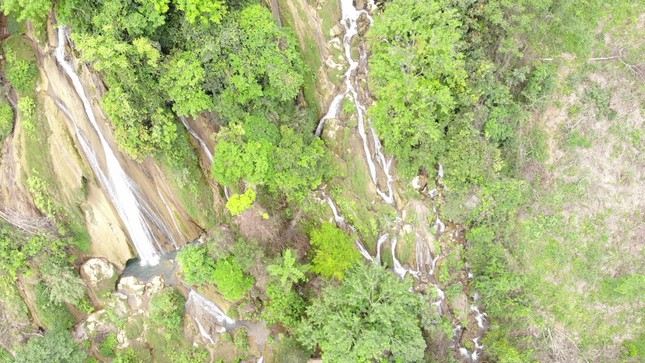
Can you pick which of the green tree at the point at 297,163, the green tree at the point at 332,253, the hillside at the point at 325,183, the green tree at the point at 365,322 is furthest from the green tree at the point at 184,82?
the green tree at the point at 365,322

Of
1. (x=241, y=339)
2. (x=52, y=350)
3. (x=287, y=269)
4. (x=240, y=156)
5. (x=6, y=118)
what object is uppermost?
(x=6, y=118)

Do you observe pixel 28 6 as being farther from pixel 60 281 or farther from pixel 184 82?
pixel 60 281

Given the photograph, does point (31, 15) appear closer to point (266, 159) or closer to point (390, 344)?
point (266, 159)

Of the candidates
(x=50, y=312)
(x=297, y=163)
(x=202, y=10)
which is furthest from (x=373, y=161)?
(x=50, y=312)

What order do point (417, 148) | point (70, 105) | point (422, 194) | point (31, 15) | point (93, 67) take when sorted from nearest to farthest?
point (31, 15) → point (93, 67) → point (70, 105) → point (417, 148) → point (422, 194)

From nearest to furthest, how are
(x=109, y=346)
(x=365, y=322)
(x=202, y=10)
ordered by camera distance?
1. (x=202, y=10)
2. (x=365, y=322)
3. (x=109, y=346)

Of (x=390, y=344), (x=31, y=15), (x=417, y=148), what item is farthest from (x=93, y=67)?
(x=390, y=344)

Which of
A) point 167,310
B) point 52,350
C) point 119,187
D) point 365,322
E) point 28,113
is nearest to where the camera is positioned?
point 28,113
